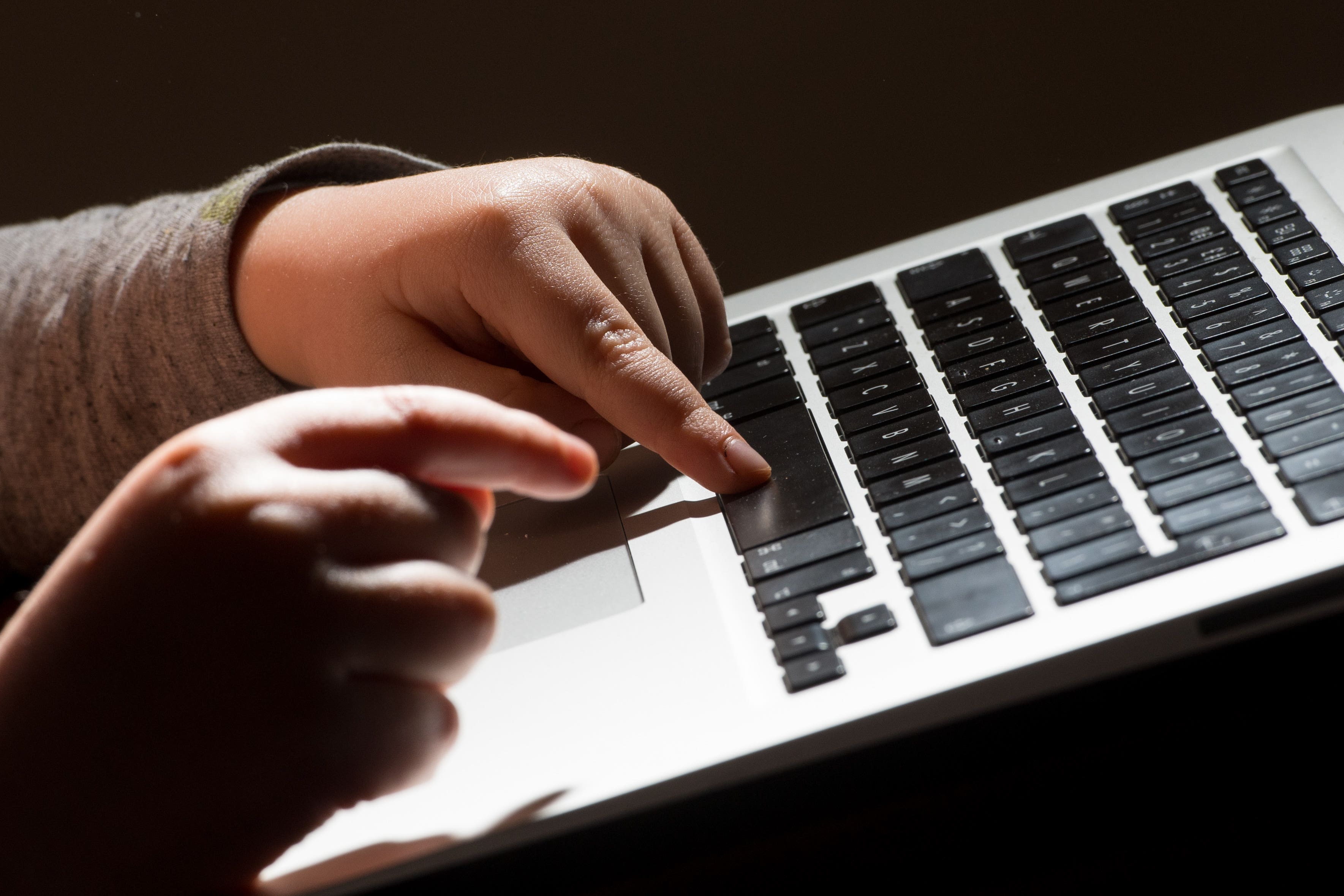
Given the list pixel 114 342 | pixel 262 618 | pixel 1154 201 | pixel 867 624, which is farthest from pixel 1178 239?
pixel 114 342

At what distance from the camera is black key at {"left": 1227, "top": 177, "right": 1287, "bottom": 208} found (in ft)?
1.44

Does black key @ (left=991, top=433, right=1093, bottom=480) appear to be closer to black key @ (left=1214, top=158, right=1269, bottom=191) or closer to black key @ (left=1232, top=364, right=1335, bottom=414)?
black key @ (left=1232, top=364, right=1335, bottom=414)

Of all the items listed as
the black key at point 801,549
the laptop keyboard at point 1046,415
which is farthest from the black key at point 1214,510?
the black key at point 801,549

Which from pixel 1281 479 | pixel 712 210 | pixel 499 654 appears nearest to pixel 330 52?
pixel 712 210

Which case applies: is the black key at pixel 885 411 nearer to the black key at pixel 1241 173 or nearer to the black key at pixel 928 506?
the black key at pixel 928 506

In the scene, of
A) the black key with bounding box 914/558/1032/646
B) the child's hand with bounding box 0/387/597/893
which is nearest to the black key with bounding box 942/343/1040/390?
the black key with bounding box 914/558/1032/646

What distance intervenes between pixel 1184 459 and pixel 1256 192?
0.56 feet

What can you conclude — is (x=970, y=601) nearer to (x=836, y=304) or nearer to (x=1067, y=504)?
(x=1067, y=504)

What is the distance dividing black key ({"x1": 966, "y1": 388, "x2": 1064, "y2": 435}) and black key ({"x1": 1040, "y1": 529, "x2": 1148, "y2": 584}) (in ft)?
0.23

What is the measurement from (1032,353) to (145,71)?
1.52 feet

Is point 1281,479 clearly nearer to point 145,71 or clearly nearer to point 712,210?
point 712,210

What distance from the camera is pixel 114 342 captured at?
1.68 feet

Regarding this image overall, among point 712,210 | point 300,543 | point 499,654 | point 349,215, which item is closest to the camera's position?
point 300,543

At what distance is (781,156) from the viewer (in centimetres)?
59
